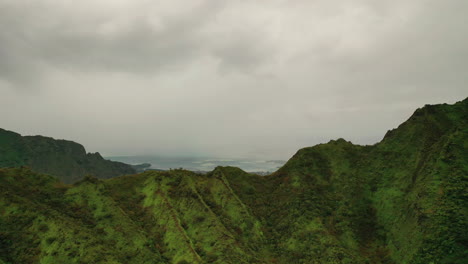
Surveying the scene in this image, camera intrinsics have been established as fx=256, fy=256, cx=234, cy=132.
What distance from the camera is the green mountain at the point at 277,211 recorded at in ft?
204

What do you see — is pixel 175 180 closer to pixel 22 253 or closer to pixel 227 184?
pixel 227 184

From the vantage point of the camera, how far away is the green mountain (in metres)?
62.2

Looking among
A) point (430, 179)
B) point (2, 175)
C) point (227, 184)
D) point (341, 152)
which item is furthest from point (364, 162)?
point (2, 175)

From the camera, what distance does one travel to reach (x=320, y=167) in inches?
4129

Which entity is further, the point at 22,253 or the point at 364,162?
the point at 364,162

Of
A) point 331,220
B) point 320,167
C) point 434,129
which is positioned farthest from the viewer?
point 320,167

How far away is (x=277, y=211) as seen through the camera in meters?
91.6

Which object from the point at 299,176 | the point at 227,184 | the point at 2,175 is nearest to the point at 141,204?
the point at 227,184

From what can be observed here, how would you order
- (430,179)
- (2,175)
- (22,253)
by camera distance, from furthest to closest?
(2,175) → (430,179) → (22,253)

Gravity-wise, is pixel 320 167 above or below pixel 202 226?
above

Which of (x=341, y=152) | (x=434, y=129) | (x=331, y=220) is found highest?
(x=434, y=129)

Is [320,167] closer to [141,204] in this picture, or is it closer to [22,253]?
[141,204]

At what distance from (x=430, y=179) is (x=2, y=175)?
122 m

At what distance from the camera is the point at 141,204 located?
87312 mm
